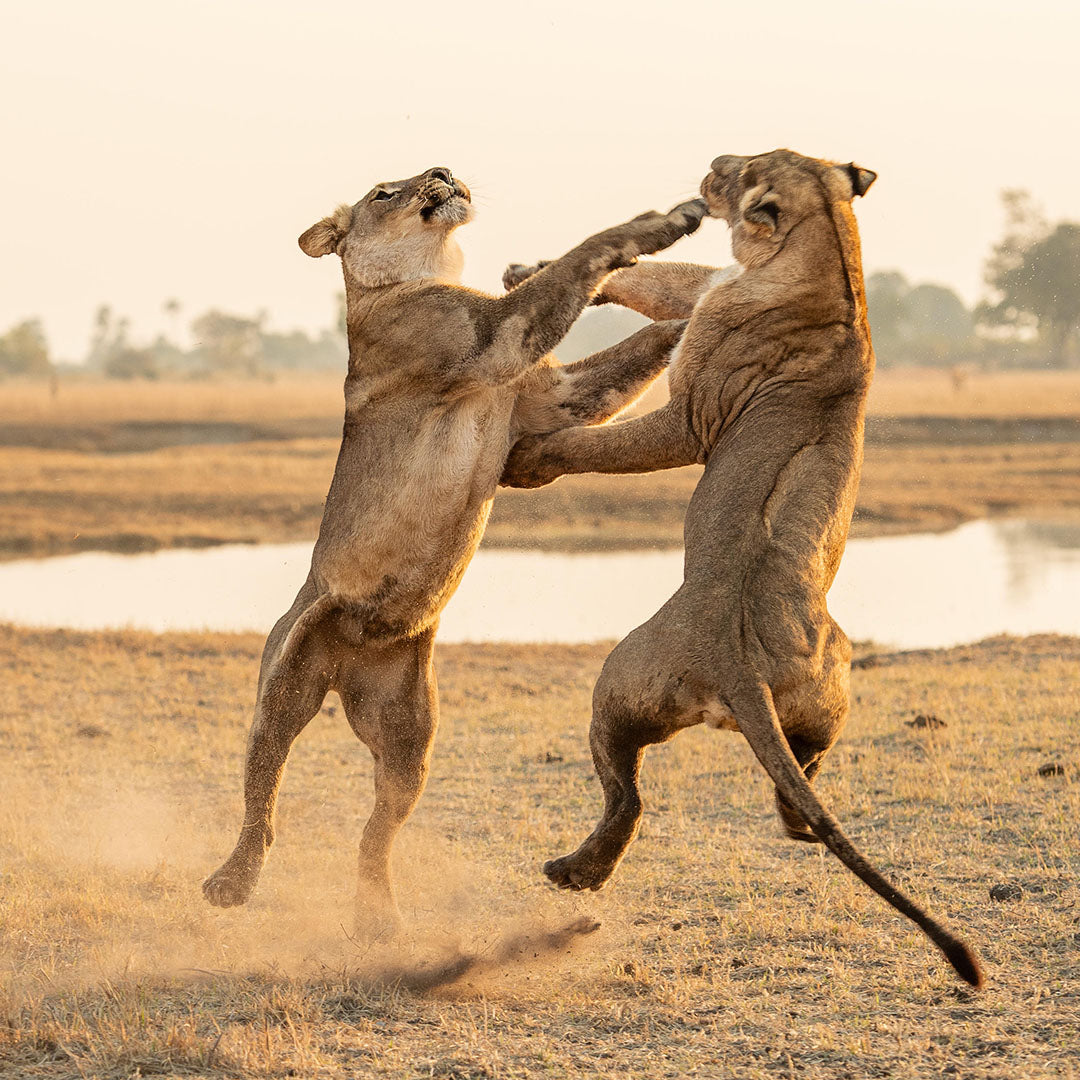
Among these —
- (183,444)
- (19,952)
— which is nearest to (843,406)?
(19,952)

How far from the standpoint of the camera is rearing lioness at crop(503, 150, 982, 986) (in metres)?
4.52

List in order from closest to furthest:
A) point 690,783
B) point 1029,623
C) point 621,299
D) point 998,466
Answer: point 621,299, point 690,783, point 1029,623, point 998,466

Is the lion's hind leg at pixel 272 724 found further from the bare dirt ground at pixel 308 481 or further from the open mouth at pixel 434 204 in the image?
the bare dirt ground at pixel 308 481

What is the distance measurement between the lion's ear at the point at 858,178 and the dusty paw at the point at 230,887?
125 inches

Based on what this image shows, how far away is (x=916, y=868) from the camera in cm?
699

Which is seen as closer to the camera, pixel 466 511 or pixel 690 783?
pixel 466 511

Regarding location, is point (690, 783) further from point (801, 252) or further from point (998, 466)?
point (998, 466)

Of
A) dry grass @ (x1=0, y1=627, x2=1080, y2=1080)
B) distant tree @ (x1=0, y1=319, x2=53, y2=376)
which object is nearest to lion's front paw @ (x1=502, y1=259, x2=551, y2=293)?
dry grass @ (x1=0, y1=627, x2=1080, y2=1080)

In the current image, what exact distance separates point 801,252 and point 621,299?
1.00m

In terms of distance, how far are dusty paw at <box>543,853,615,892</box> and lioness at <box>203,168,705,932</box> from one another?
1103 millimetres

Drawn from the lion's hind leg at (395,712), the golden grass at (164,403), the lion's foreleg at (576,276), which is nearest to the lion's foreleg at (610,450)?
the lion's foreleg at (576,276)

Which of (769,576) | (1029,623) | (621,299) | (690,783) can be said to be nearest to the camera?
(769,576)

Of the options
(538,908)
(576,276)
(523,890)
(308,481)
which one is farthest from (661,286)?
(308,481)

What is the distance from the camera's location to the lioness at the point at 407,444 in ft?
17.8
